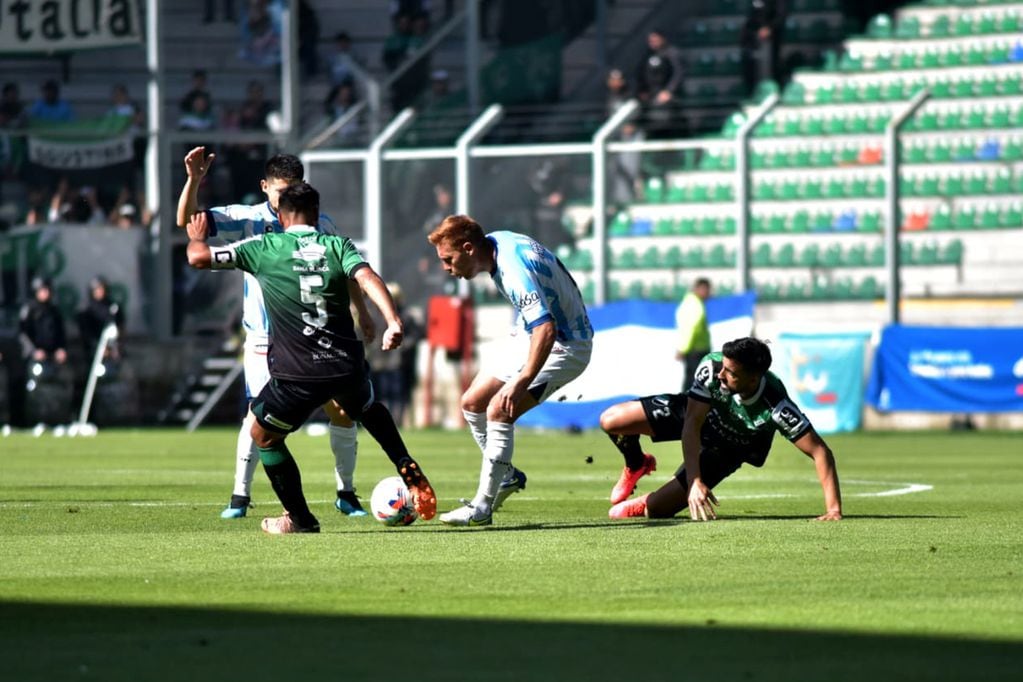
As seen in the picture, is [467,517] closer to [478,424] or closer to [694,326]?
[478,424]

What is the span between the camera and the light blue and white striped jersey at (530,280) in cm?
1037

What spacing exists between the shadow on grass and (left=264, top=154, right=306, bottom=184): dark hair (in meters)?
4.21

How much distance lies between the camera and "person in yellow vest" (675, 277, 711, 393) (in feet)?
81.7

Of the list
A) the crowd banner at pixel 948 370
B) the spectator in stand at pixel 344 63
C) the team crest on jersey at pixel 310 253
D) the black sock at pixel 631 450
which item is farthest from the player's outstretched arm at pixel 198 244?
the spectator in stand at pixel 344 63

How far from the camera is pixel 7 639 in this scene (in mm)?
6492

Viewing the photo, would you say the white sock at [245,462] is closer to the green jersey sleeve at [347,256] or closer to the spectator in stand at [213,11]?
the green jersey sleeve at [347,256]

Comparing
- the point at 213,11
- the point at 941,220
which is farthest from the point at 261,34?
the point at 941,220

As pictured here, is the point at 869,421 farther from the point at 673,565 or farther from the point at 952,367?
the point at 673,565

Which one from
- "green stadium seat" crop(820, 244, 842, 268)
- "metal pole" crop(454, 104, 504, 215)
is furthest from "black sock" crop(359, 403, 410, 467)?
"green stadium seat" crop(820, 244, 842, 268)

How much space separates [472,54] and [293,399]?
22.9 metres

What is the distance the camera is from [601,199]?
27.7 metres

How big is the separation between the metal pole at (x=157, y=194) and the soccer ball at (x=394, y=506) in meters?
20.9

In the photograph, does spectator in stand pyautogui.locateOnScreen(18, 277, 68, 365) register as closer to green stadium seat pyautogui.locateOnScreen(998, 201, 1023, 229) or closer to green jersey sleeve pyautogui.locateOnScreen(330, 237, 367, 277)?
green stadium seat pyautogui.locateOnScreen(998, 201, 1023, 229)

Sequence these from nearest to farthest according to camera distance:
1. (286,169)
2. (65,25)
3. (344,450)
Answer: (286,169) < (344,450) < (65,25)
